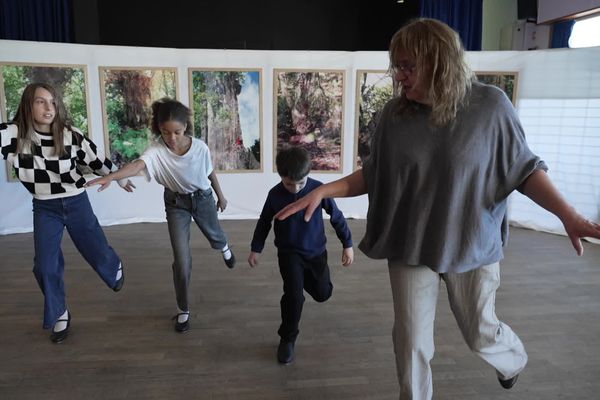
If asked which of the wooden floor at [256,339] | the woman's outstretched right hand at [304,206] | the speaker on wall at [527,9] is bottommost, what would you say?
the wooden floor at [256,339]

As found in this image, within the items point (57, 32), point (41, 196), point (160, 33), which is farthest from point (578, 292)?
point (57, 32)

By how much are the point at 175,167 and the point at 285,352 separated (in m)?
1.34

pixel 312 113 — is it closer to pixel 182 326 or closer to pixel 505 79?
pixel 505 79

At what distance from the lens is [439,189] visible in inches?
67.7

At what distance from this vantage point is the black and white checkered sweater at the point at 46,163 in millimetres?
2715

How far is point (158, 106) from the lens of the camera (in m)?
2.86

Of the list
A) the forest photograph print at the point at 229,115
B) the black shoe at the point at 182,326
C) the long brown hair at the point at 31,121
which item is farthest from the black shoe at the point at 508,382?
the forest photograph print at the point at 229,115

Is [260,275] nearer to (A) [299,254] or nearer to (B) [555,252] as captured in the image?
(A) [299,254]

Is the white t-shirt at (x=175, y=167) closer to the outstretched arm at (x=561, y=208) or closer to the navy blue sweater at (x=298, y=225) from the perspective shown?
the navy blue sweater at (x=298, y=225)

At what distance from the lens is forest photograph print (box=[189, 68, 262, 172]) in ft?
19.2

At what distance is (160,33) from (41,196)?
16.2ft

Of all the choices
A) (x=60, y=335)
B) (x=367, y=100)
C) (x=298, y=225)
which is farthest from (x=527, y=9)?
(x=60, y=335)

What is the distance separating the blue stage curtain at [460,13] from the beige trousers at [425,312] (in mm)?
6089

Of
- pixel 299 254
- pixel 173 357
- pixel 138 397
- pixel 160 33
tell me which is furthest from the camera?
pixel 160 33
